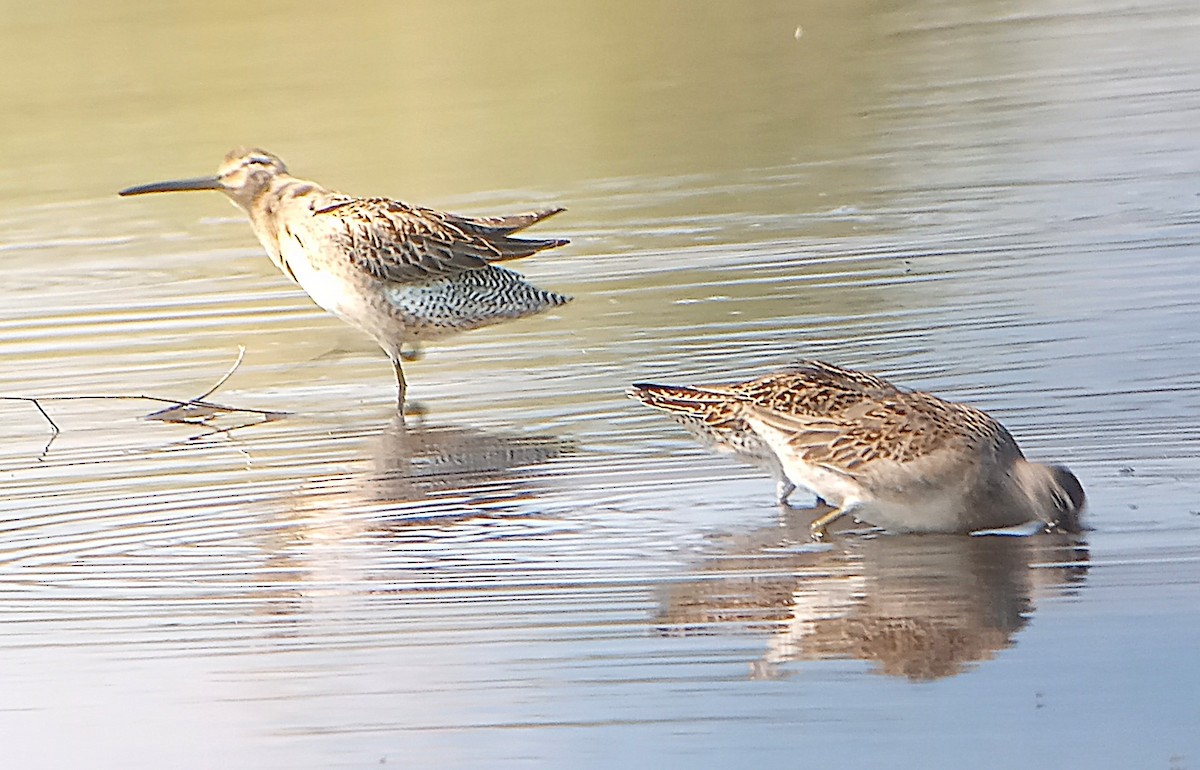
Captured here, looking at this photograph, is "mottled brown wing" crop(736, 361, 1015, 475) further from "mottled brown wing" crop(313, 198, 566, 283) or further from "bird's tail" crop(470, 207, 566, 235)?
"bird's tail" crop(470, 207, 566, 235)

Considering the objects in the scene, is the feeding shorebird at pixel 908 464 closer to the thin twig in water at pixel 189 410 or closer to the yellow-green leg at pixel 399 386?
the yellow-green leg at pixel 399 386

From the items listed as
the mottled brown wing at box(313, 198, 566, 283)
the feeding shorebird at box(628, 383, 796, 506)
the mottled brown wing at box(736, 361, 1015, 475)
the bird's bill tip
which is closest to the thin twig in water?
the mottled brown wing at box(313, 198, 566, 283)

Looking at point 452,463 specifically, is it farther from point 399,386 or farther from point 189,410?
point 189,410

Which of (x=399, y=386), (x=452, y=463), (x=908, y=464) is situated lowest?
(x=399, y=386)

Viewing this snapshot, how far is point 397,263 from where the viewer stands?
34.3 ft

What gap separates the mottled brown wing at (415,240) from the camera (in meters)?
10.5

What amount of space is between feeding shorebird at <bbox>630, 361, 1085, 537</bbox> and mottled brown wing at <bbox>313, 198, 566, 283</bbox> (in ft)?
10.7

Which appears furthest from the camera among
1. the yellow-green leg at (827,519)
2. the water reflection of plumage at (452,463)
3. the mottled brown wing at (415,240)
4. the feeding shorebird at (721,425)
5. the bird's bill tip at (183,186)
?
the bird's bill tip at (183,186)

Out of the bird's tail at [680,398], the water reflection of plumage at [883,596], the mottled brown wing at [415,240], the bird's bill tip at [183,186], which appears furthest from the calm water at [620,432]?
the bird's bill tip at [183,186]

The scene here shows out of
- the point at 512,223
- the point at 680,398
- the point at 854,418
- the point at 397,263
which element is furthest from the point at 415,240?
the point at 854,418

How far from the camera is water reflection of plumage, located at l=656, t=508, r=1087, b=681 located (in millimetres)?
5949

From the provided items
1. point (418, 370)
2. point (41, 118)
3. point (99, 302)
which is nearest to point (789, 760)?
point (418, 370)

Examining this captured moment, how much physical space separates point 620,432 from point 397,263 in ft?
6.81

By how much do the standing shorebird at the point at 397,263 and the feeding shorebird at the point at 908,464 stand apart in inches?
125
